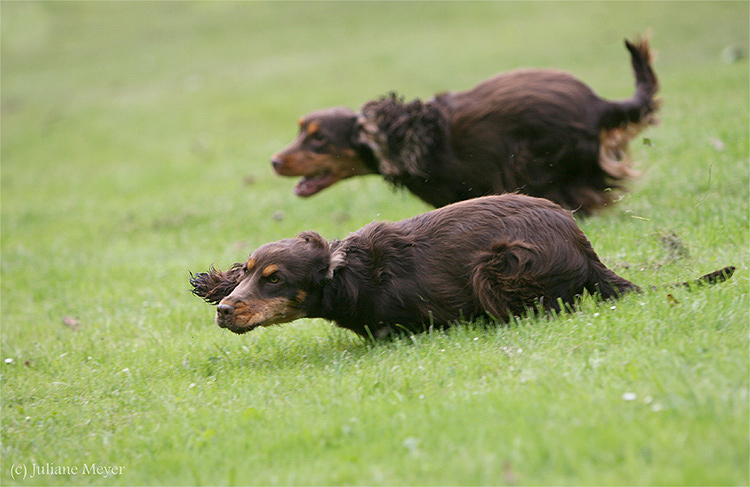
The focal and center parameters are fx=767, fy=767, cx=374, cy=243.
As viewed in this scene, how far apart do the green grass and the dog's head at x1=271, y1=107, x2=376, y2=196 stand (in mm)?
845

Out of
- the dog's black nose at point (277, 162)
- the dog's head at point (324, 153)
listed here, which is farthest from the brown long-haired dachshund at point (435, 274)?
the dog's black nose at point (277, 162)

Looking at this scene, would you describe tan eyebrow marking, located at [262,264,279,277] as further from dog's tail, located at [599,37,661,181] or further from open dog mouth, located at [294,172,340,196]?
dog's tail, located at [599,37,661,181]

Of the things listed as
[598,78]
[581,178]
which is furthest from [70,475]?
[598,78]

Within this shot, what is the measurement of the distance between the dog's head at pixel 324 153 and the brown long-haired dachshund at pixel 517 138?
1.12ft

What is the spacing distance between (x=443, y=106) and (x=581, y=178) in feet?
5.58

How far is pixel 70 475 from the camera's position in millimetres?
4453

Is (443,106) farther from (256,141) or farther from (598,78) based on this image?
(598,78)

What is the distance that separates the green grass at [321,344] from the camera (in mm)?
3693

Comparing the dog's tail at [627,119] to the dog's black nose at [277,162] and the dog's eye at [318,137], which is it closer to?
the dog's eye at [318,137]

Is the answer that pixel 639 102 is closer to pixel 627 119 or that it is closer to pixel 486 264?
pixel 627 119

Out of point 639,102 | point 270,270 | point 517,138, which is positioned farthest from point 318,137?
point 270,270

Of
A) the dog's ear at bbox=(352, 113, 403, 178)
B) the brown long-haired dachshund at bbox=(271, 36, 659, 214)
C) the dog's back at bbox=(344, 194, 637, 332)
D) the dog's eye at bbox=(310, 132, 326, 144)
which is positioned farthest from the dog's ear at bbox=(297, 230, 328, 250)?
the dog's eye at bbox=(310, 132, 326, 144)

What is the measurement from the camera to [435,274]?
5703 millimetres

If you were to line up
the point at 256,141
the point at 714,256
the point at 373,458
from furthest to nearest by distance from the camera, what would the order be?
the point at 256,141 < the point at 714,256 < the point at 373,458
